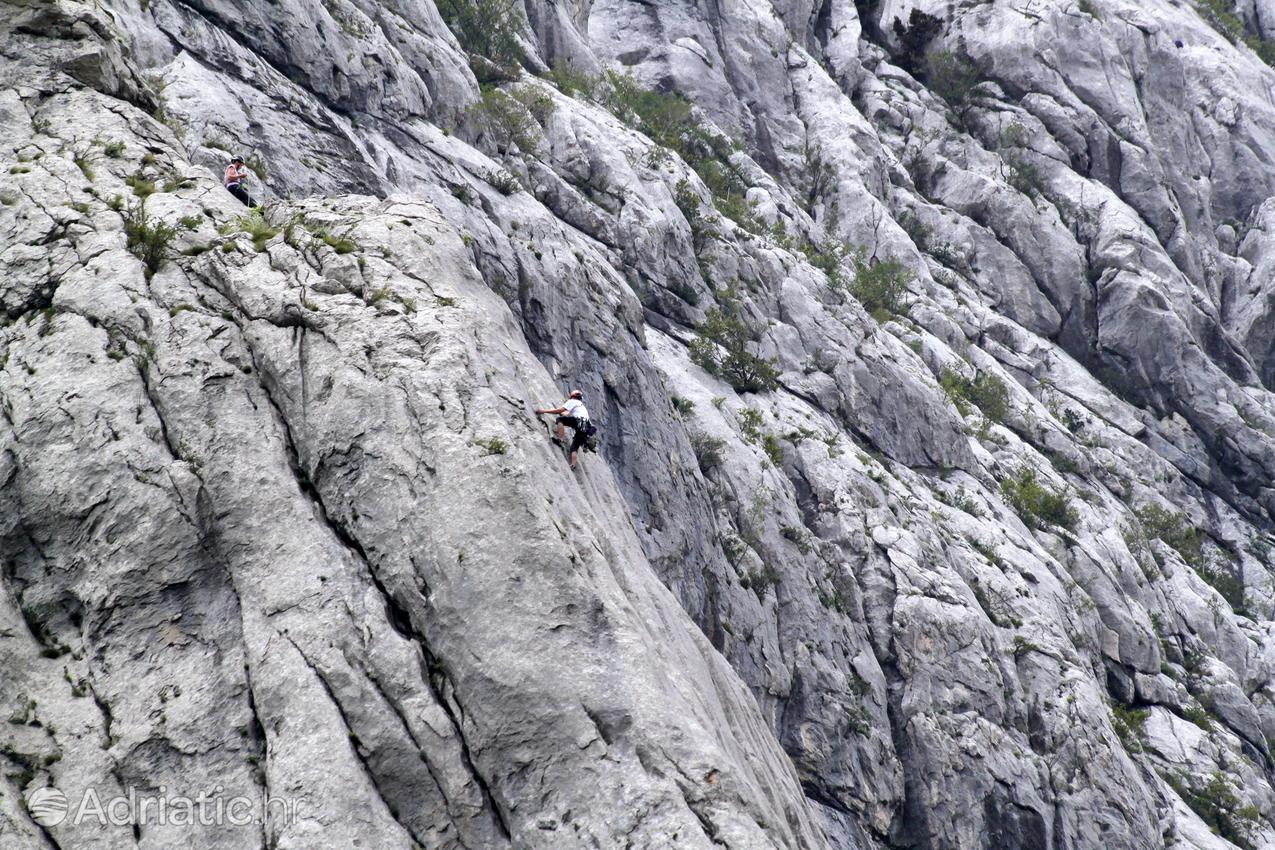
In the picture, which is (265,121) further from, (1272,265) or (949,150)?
(1272,265)

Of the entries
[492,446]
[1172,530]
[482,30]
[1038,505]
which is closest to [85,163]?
[492,446]

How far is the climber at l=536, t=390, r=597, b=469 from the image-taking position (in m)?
16.9

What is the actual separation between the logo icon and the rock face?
0.09 meters

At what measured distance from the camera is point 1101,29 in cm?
7169

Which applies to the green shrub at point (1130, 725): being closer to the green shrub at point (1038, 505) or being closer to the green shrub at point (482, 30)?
the green shrub at point (1038, 505)

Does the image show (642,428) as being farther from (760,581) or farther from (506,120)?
(506,120)

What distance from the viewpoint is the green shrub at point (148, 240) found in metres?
15.9

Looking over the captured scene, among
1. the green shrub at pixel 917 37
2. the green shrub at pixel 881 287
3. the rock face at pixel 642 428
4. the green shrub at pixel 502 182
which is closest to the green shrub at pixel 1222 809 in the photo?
the rock face at pixel 642 428

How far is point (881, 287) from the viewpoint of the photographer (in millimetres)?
50031

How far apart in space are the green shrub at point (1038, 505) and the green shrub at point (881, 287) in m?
11.9

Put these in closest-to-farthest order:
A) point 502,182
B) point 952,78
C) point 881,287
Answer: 1. point 502,182
2. point 881,287
3. point 952,78

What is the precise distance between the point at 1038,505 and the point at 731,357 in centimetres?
1773

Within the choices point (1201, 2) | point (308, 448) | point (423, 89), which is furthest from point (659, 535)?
point (1201, 2)

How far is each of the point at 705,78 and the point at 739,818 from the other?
186ft
